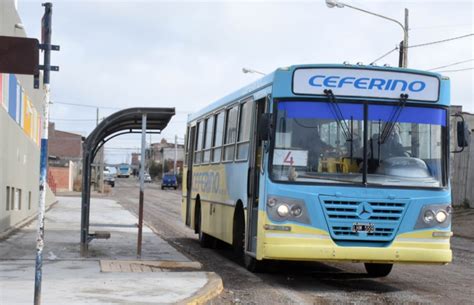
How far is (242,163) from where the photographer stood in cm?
1168

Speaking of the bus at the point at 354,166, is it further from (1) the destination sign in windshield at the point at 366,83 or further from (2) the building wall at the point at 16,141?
(2) the building wall at the point at 16,141

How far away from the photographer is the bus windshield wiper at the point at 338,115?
983cm

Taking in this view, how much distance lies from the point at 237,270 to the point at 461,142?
459 centimetres

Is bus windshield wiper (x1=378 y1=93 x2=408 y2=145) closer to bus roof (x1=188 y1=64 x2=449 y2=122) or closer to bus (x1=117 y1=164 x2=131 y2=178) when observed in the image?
bus roof (x1=188 y1=64 x2=449 y2=122)

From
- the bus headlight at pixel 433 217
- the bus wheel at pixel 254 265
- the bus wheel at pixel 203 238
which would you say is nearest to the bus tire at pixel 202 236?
the bus wheel at pixel 203 238

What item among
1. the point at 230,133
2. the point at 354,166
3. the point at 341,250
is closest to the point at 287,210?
the point at 341,250

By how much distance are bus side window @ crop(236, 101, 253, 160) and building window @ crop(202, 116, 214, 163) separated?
105 inches

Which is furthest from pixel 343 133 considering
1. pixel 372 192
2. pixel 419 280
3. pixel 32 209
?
pixel 32 209

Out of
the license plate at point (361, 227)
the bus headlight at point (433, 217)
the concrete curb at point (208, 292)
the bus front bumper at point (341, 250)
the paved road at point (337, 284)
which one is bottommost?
the paved road at point (337, 284)

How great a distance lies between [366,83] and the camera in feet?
32.7

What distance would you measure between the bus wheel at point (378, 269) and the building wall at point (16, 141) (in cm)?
924

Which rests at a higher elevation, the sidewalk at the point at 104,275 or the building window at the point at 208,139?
the building window at the point at 208,139

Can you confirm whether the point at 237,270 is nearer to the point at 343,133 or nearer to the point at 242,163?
the point at 242,163

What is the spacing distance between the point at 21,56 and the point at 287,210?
4455 mm
